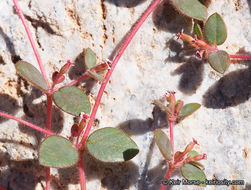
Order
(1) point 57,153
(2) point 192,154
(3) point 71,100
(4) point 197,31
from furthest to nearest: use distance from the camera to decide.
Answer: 1. (4) point 197,31
2. (2) point 192,154
3. (3) point 71,100
4. (1) point 57,153

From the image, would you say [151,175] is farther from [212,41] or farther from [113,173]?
[212,41]

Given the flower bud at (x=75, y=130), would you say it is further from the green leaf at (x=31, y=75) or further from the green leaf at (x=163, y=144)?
the green leaf at (x=163, y=144)

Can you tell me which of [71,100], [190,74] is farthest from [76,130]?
[190,74]


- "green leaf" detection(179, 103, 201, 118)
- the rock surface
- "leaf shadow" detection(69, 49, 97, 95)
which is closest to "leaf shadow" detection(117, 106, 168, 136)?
the rock surface

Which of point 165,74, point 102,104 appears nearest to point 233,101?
point 165,74

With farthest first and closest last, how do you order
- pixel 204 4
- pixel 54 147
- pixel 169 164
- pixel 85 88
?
pixel 204 4
pixel 85 88
pixel 169 164
pixel 54 147

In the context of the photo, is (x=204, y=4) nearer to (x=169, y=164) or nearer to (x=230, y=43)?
(x=230, y=43)
